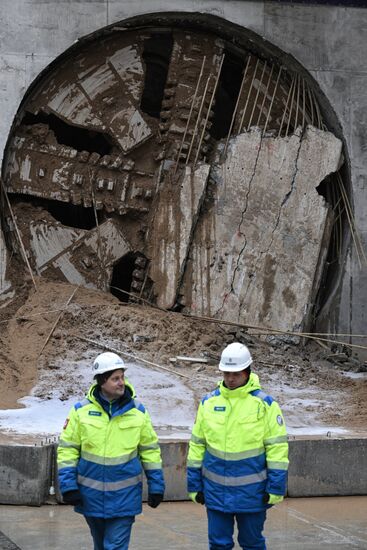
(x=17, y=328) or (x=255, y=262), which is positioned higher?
(x=255, y=262)

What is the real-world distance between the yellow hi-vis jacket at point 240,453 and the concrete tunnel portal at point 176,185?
21.7 feet

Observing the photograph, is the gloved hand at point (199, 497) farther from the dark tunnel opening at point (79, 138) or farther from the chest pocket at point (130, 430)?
the dark tunnel opening at point (79, 138)

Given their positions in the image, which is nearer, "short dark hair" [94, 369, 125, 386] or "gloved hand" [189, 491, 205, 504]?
"short dark hair" [94, 369, 125, 386]

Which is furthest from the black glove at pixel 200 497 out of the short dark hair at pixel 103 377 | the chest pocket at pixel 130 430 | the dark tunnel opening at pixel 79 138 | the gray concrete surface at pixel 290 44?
the dark tunnel opening at pixel 79 138

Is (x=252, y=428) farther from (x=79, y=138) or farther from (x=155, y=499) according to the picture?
(x=79, y=138)

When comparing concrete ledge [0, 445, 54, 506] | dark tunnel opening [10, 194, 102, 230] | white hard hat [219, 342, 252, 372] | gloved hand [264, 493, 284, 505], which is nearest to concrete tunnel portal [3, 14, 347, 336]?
dark tunnel opening [10, 194, 102, 230]

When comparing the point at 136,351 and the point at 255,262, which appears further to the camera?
Result: the point at 255,262

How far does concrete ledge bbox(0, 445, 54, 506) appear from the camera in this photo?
7.91m

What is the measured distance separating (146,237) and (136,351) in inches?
73.6

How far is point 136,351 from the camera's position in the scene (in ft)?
36.8

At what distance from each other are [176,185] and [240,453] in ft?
23.2

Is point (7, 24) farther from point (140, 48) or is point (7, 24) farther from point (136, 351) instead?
point (136, 351)

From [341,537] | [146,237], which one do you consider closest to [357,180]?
[146,237]

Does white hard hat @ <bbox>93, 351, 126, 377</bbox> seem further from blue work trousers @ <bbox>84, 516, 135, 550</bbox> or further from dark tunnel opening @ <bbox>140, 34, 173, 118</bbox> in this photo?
dark tunnel opening @ <bbox>140, 34, 173, 118</bbox>
